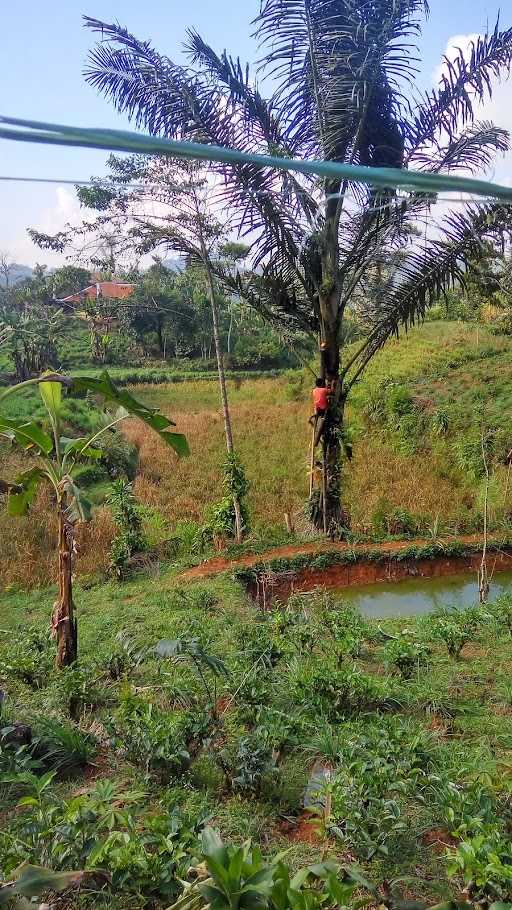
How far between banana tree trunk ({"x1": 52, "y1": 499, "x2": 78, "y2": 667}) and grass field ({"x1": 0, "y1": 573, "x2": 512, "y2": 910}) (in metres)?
0.11

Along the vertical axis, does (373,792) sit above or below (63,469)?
below

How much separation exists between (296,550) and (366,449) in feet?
15.0

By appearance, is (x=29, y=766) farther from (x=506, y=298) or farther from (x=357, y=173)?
(x=506, y=298)

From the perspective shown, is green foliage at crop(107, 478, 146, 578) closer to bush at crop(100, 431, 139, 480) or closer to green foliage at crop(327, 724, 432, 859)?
bush at crop(100, 431, 139, 480)

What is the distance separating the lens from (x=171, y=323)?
19875 millimetres

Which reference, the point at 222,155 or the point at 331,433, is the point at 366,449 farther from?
the point at 222,155

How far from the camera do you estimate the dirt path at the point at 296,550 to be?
6438 mm

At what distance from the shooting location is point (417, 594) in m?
6.52

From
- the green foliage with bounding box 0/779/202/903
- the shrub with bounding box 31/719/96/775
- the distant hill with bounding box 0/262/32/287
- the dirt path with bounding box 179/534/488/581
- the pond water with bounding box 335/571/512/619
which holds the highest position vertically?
the distant hill with bounding box 0/262/32/287

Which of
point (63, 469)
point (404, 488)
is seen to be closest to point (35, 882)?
point (63, 469)

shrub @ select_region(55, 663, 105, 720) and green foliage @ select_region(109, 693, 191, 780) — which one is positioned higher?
green foliage @ select_region(109, 693, 191, 780)

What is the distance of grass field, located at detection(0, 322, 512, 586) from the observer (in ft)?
24.5

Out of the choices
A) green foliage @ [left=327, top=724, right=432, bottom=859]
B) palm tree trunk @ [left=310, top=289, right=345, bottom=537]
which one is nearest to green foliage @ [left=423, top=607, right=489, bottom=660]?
green foliage @ [left=327, top=724, right=432, bottom=859]

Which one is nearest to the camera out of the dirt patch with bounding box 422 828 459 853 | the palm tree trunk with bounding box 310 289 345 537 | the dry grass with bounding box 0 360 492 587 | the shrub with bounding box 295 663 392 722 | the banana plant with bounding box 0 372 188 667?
the dirt patch with bounding box 422 828 459 853
